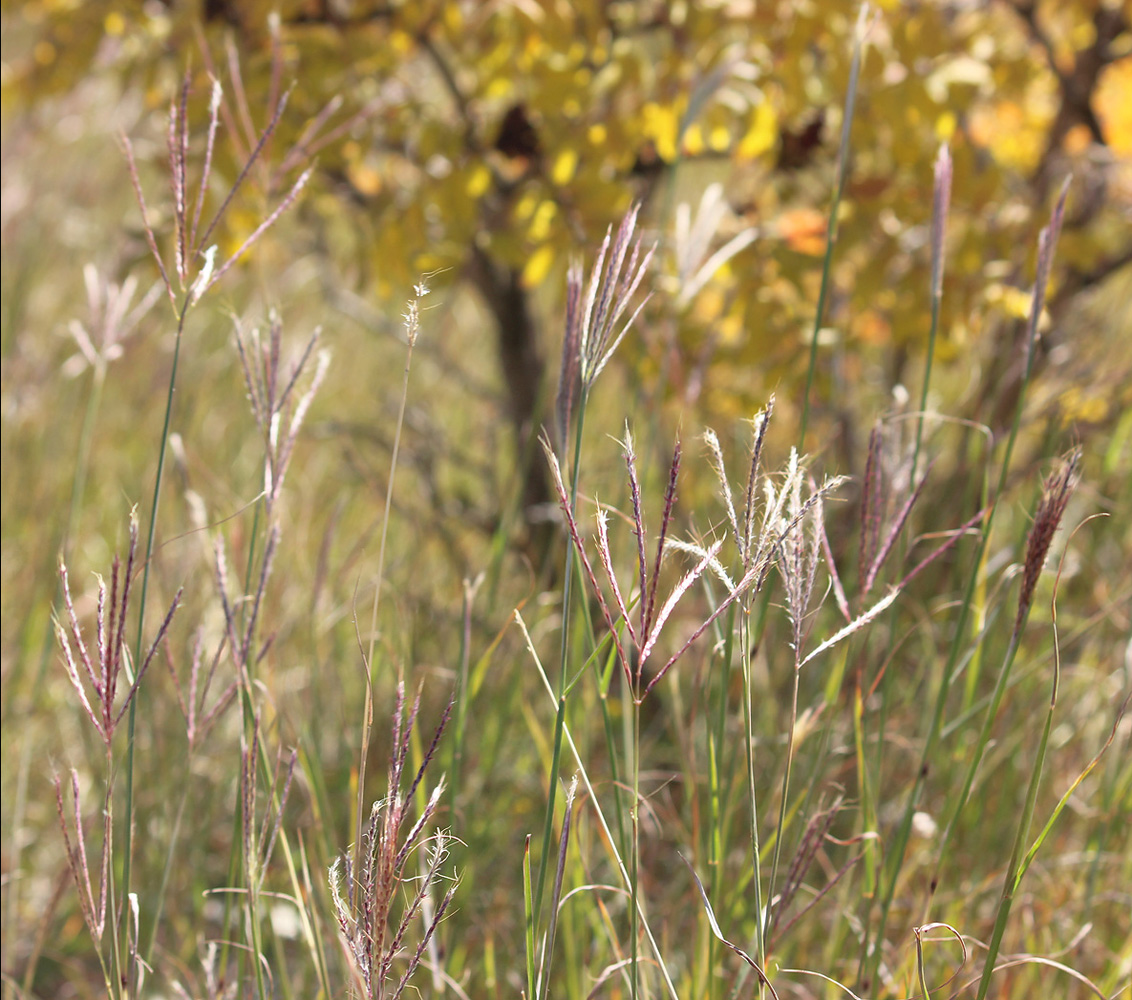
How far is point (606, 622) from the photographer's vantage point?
0.66m

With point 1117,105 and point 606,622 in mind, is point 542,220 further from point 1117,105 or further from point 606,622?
point 1117,105

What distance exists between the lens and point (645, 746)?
5.55ft

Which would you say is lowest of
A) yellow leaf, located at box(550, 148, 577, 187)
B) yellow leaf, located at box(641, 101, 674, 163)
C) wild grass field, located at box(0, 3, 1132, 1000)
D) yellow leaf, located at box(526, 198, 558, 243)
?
wild grass field, located at box(0, 3, 1132, 1000)

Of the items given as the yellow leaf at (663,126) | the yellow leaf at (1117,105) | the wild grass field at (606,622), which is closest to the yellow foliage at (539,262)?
the wild grass field at (606,622)

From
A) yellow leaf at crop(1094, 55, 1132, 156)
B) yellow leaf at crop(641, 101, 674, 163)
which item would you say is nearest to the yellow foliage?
yellow leaf at crop(641, 101, 674, 163)

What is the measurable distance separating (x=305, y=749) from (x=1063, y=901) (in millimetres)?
946

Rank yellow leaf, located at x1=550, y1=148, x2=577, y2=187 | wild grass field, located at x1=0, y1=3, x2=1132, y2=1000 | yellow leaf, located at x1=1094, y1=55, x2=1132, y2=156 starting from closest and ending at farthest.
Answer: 1. wild grass field, located at x1=0, y1=3, x2=1132, y2=1000
2. yellow leaf, located at x1=550, y1=148, x2=577, y2=187
3. yellow leaf, located at x1=1094, y1=55, x2=1132, y2=156

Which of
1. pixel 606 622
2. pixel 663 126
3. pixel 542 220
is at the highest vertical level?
pixel 663 126

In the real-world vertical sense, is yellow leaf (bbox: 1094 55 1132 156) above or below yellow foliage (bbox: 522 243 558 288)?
above

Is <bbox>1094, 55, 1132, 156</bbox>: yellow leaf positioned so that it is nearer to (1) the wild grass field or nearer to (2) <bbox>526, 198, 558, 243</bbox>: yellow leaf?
(1) the wild grass field

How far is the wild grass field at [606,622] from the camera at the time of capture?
2.39 feet

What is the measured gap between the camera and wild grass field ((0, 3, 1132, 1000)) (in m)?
0.73

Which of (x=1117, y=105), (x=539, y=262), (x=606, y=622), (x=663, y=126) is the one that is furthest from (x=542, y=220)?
(x=1117, y=105)

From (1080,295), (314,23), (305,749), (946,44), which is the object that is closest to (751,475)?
(305,749)
